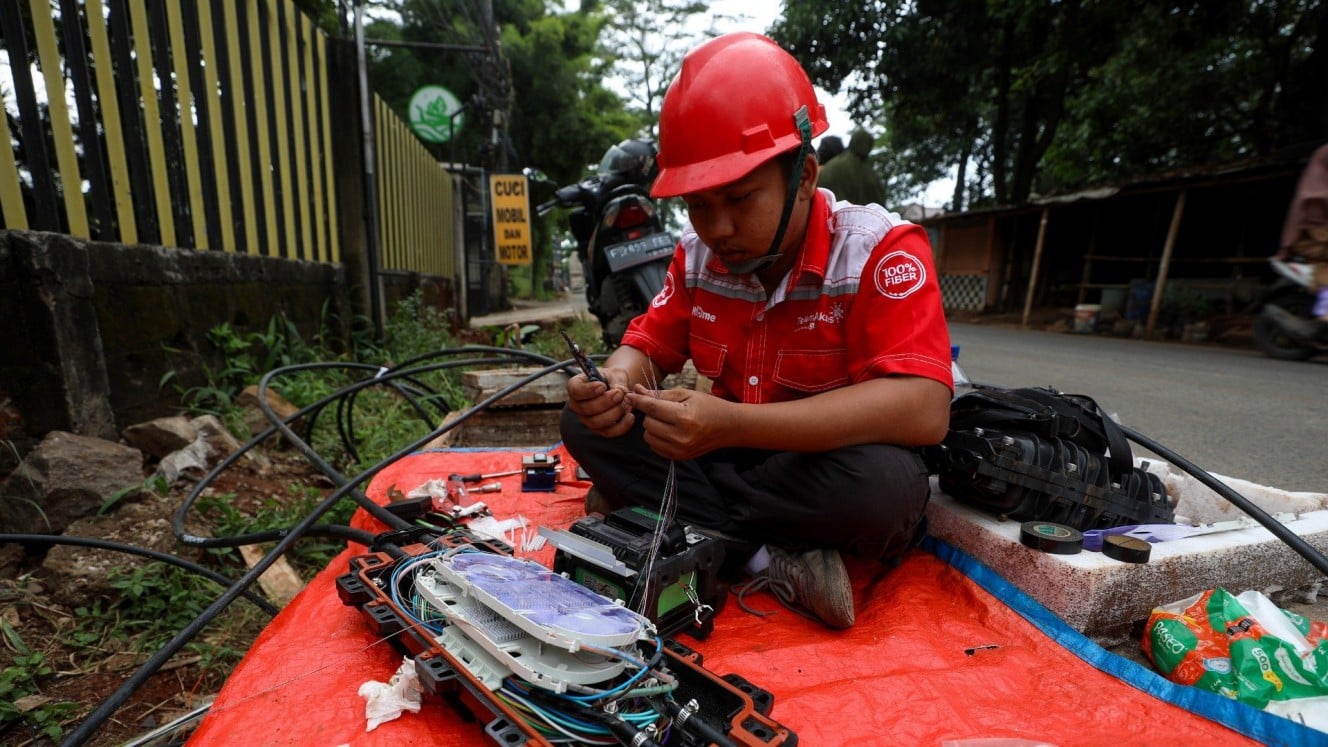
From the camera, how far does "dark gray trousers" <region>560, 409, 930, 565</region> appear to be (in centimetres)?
141

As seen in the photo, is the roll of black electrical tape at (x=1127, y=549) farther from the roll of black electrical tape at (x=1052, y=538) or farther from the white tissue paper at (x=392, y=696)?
the white tissue paper at (x=392, y=696)

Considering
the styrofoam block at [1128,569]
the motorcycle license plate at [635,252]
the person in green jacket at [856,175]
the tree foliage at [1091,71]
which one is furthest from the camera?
the tree foliage at [1091,71]

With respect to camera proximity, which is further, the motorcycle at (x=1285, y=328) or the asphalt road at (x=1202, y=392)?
the motorcycle at (x=1285, y=328)

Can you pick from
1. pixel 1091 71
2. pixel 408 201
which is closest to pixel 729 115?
pixel 408 201

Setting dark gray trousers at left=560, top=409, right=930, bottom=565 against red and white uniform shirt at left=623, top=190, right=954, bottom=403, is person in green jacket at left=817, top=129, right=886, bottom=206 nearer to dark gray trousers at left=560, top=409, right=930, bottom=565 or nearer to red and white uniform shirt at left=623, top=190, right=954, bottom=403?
red and white uniform shirt at left=623, top=190, right=954, bottom=403

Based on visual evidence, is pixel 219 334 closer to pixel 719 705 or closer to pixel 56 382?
pixel 56 382

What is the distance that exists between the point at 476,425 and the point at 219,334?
4.67 ft

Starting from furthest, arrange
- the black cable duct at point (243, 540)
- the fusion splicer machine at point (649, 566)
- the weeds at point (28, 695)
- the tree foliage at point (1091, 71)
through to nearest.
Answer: the tree foliage at point (1091, 71)
the weeds at point (28, 695)
the fusion splicer machine at point (649, 566)
the black cable duct at point (243, 540)

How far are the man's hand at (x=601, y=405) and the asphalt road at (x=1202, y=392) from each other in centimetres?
307

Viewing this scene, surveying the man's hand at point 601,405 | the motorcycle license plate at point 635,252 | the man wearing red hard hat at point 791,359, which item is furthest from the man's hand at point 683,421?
the motorcycle license plate at point 635,252

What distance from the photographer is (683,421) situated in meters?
1.32

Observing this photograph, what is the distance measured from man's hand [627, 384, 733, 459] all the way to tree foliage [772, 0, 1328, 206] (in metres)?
12.7

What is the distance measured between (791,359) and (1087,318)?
1111 cm

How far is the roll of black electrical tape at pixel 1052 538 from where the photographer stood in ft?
4.65
